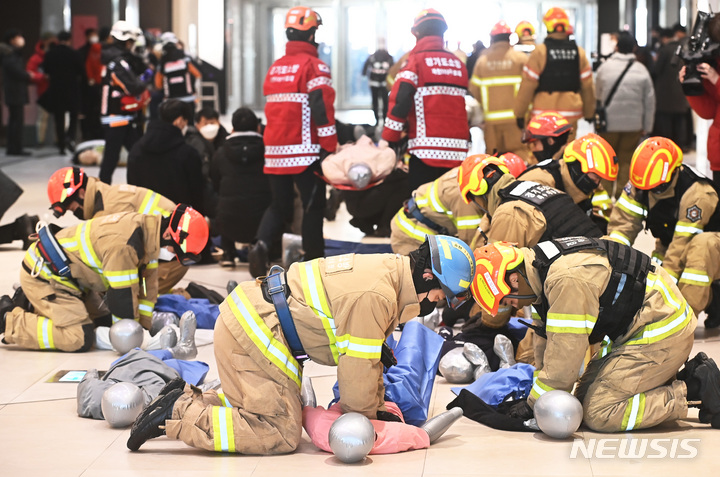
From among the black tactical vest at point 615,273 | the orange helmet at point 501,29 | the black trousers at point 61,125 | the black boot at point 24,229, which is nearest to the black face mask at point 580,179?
the black tactical vest at point 615,273

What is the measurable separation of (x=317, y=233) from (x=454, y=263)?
3.95 metres

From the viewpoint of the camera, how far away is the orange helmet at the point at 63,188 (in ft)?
21.8

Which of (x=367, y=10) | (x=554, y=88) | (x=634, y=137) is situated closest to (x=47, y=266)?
(x=554, y=88)

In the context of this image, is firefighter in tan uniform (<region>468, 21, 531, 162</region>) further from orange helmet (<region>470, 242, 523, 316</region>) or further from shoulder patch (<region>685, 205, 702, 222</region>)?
orange helmet (<region>470, 242, 523, 316</region>)

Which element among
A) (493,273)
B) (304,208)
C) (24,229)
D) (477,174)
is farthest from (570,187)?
(24,229)

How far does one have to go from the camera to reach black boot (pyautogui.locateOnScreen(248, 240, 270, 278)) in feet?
26.3

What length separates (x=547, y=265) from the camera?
4477 mm

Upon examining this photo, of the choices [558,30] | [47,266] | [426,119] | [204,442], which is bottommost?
[204,442]

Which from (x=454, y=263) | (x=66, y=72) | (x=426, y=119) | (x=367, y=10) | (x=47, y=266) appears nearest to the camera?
(x=454, y=263)

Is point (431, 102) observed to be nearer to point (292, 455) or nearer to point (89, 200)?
point (89, 200)

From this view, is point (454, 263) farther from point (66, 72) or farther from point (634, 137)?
point (66, 72)

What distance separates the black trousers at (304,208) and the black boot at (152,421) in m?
3.64

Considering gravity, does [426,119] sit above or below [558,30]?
below

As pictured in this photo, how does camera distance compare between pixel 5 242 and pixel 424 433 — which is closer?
pixel 424 433
